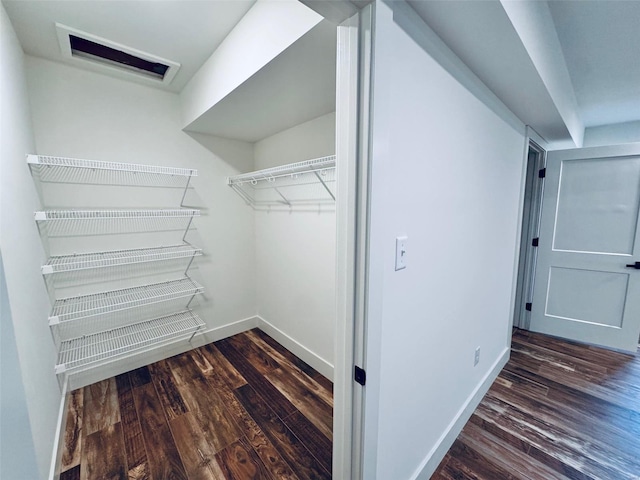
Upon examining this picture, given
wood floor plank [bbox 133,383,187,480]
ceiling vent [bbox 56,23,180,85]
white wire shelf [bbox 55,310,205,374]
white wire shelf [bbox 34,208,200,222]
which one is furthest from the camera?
white wire shelf [bbox 55,310,205,374]

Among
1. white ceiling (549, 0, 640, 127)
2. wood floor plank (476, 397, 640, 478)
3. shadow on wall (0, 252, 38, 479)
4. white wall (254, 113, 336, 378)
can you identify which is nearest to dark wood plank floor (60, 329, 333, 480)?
white wall (254, 113, 336, 378)

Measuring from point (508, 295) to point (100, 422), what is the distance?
300 cm

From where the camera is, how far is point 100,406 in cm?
184

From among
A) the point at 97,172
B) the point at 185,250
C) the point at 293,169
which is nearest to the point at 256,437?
the point at 185,250

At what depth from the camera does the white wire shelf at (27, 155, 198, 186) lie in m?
1.62

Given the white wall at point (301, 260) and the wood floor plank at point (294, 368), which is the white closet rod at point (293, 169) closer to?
the white wall at point (301, 260)

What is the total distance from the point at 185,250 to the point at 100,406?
47.5 inches

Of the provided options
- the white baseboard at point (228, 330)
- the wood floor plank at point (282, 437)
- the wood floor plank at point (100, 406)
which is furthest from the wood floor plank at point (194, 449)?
the white baseboard at point (228, 330)

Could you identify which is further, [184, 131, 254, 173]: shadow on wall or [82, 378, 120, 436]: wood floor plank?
[184, 131, 254, 173]: shadow on wall

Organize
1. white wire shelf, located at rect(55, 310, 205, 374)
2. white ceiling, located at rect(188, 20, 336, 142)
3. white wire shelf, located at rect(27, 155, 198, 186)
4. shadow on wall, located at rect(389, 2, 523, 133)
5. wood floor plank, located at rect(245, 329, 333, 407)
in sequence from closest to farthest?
shadow on wall, located at rect(389, 2, 523, 133) < white ceiling, located at rect(188, 20, 336, 142) < white wire shelf, located at rect(27, 155, 198, 186) < white wire shelf, located at rect(55, 310, 205, 374) < wood floor plank, located at rect(245, 329, 333, 407)

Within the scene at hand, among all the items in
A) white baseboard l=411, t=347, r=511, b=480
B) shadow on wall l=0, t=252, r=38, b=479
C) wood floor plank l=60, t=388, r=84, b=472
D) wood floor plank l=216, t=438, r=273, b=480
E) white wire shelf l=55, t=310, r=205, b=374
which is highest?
shadow on wall l=0, t=252, r=38, b=479

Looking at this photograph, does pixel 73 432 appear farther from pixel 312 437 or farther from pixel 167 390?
pixel 312 437

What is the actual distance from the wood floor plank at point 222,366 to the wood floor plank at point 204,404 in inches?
4.7

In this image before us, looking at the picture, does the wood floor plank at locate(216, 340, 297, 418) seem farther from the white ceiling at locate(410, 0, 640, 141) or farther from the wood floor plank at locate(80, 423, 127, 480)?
the white ceiling at locate(410, 0, 640, 141)
